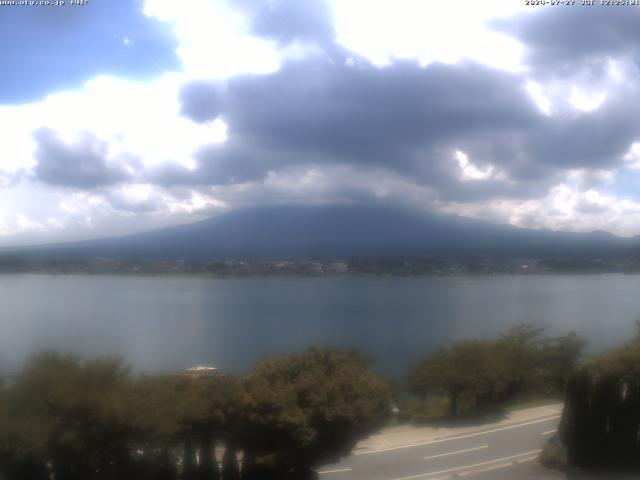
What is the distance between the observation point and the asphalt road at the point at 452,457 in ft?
33.4

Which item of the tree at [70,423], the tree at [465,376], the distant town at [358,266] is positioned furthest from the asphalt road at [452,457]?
the distant town at [358,266]

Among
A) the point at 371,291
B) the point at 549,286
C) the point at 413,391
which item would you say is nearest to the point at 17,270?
the point at 413,391

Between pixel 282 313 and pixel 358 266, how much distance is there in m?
25.8

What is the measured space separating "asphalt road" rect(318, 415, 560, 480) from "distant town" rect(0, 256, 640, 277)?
3426 cm

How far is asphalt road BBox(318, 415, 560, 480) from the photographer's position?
33.4ft

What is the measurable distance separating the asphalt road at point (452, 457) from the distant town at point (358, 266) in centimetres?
3426

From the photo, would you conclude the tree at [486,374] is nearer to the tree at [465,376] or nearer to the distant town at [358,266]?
the tree at [465,376]

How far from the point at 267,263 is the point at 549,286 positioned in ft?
100

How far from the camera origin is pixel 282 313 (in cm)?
3912

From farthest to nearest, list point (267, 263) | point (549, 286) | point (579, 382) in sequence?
point (267, 263) < point (549, 286) < point (579, 382)

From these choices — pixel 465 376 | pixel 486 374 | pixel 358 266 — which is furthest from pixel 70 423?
pixel 358 266

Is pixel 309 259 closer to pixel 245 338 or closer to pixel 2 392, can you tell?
pixel 245 338

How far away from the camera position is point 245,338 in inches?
1179

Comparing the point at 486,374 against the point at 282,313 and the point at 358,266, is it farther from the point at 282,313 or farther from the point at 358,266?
the point at 358,266
